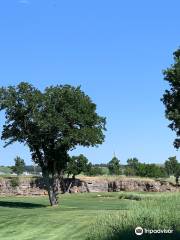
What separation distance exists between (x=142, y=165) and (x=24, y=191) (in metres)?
41.9

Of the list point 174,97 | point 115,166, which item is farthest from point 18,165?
point 174,97

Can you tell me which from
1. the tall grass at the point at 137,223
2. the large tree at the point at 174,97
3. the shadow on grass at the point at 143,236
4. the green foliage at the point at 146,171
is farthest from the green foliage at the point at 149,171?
the shadow on grass at the point at 143,236

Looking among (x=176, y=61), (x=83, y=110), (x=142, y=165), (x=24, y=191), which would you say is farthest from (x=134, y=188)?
(x=83, y=110)

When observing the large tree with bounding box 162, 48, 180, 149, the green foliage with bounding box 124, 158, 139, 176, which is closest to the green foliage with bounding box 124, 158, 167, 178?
the green foliage with bounding box 124, 158, 139, 176

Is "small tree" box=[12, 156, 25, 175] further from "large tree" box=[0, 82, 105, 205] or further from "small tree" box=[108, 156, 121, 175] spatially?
"large tree" box=[0, 82, 105, 205]

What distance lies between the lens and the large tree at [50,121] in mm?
43469

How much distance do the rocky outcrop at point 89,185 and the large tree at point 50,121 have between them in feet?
113

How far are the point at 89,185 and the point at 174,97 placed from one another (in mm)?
36876

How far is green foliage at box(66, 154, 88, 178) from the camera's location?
278ft

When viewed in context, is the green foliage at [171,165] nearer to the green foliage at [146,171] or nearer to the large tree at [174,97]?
the green foliage at [146,171]

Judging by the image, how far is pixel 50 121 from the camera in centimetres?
4266

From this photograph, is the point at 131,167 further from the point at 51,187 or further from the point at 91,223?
the point at 91,223

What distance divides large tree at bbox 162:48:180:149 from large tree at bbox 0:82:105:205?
731 cm

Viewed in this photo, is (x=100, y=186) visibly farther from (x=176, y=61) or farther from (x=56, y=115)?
(x=56, y=115)
